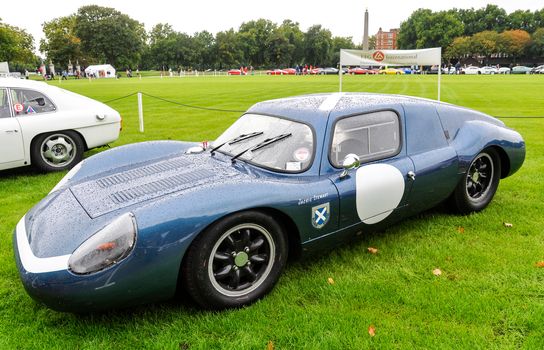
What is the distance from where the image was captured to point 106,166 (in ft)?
12.0

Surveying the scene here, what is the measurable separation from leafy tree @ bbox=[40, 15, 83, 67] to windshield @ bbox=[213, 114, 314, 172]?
92.4 meters

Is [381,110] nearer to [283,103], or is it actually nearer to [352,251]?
[283,103]

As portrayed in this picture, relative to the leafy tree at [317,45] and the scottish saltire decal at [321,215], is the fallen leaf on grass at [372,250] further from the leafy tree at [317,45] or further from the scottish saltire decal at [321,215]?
the leafy tree at [317,45]

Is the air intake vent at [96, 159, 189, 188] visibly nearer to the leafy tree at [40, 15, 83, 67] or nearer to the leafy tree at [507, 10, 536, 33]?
the leafy tree at [40, 15, 83, 67]

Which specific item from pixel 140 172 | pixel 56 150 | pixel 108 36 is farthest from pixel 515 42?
pixel 140 172

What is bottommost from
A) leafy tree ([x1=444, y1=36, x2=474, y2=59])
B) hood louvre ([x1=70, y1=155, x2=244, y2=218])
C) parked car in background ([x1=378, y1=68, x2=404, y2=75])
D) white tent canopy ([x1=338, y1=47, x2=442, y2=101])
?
hood louvre ([x1=70, y1=155, x2=244, y2=218])

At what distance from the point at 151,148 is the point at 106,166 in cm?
51

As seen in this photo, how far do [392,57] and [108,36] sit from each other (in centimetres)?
8937

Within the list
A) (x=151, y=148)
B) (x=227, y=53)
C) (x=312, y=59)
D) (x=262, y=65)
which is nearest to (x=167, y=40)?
(x=227, y=53)

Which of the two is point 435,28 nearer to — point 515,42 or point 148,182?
point 515,42

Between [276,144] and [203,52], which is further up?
[203,52]

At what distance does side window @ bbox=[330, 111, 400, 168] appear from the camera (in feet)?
10.5

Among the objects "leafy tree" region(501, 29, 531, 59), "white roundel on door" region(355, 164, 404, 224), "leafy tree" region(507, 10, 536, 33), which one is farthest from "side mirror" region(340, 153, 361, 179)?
"leafy tree" region(507, 10, 536, 33)

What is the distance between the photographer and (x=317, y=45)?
11181 cm
